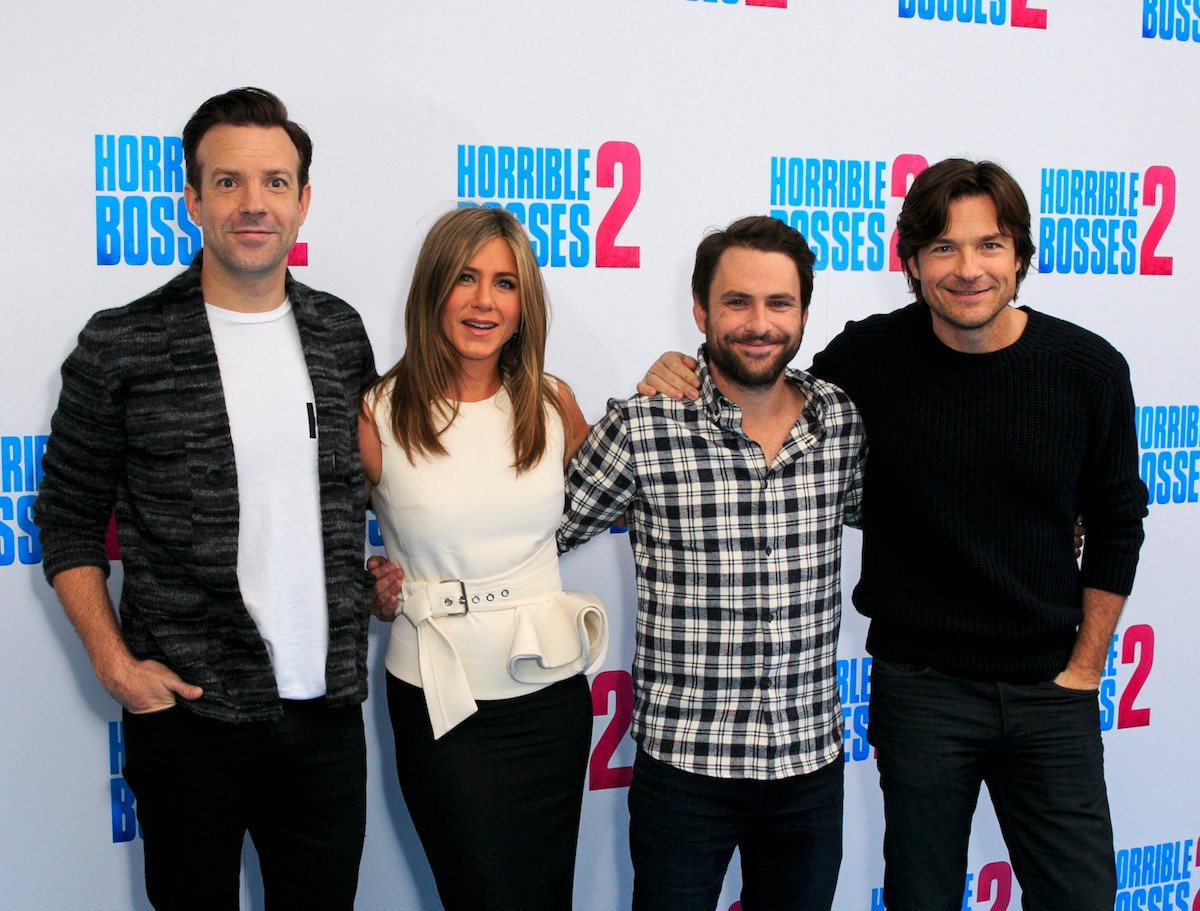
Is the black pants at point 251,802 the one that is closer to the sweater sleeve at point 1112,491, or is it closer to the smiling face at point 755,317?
the smiling face at point 755,317

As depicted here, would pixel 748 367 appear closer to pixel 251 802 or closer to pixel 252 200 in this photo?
pixel 252 200

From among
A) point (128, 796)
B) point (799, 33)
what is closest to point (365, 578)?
point (128, 796)

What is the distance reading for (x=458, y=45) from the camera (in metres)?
2.15

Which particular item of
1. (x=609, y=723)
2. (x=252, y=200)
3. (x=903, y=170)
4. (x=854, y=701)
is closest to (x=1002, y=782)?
(x=854, y=701)

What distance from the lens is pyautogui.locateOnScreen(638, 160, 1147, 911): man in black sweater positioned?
1709 millimetres

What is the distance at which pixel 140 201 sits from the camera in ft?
6.62

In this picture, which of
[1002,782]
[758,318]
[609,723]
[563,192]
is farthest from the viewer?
[609,723]

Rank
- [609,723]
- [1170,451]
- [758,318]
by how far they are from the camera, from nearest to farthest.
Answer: [758,318], [609,723], [1170,451]

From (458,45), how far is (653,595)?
3.87ft

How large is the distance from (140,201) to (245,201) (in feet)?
1.91

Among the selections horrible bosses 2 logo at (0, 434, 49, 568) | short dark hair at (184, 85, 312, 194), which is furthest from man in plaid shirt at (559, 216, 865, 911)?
horrible bosses 2 logo at (0, 434, 49, 568)

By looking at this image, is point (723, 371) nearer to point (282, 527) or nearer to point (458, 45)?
point (282, 527)

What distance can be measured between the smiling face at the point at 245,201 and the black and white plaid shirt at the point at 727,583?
0.59 metres

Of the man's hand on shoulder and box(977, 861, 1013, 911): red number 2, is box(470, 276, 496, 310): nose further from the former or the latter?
box(977, 861, 1013, 911): red number 2
